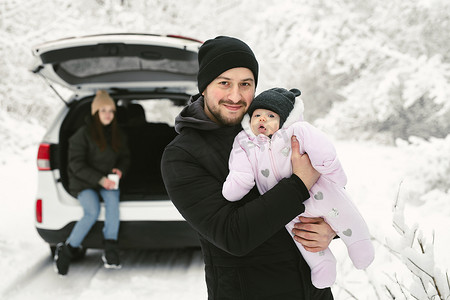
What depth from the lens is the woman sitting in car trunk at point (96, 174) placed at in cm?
411

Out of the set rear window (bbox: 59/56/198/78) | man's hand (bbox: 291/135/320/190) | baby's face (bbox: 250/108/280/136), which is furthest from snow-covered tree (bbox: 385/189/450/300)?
rear window (bbox: 59/56/198/78)

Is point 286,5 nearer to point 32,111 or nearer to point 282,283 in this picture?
point 282,283

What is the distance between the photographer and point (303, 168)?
1.59 meters

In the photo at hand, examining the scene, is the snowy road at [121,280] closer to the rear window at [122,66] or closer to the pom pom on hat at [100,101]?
the pom pom on hat at [100,101]

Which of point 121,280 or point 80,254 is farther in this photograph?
point 80,254

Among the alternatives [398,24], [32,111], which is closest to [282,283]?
[398,24]

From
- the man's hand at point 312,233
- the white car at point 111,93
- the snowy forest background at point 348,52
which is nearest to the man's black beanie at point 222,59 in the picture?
the man's hand at point 312,233

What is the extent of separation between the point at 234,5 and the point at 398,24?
10.9 metres

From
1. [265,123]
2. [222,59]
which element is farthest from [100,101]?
[265,123]

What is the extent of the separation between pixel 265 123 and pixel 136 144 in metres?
5.21

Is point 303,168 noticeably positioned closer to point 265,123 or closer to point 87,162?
point 265,123

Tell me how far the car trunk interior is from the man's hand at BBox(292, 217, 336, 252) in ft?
8.84

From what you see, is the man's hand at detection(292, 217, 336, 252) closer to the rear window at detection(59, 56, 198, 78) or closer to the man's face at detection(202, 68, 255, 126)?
the man's face at detection(202, 68, 255, 126)

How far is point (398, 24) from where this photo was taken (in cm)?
1039
